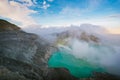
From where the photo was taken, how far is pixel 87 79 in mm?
44719

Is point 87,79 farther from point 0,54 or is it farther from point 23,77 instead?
point 0,54

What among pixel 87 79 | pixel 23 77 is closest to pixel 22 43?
pixel 23 77

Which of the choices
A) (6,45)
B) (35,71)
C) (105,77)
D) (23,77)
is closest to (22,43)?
(6,45)

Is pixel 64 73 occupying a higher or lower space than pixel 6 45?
lower

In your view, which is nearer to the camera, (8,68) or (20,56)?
(8,68)

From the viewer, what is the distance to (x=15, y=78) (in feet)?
80.7

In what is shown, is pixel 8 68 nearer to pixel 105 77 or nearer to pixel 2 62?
pixel 2 62

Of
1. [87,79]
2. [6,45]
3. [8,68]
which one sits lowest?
[87,79]

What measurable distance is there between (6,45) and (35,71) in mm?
14156

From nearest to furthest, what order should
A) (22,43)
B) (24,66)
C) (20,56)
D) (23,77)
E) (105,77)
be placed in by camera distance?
(23,77)
(24,66)
(20,56)
(22,43)
(105,77)

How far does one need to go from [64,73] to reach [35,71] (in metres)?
15.8

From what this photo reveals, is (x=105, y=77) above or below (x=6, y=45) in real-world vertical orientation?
below

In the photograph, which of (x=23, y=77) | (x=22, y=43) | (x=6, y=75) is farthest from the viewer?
(x=22, y=43)

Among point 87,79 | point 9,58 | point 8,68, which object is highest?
point 9,58
